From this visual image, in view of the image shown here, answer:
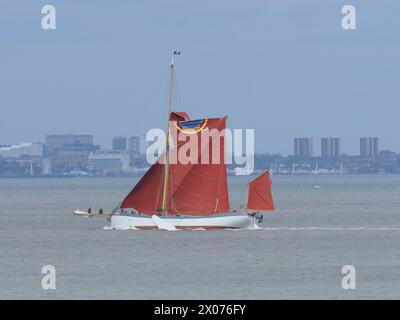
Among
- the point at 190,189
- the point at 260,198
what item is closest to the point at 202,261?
the point at 190,189

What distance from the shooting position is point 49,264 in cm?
7700

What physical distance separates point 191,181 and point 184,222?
10.9ft

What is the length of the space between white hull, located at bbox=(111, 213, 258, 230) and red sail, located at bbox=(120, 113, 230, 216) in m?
0.61

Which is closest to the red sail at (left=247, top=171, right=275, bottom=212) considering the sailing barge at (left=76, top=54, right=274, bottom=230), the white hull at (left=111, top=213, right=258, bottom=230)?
the sailing barge at (left=76, top=54, right=274, bottom=230)

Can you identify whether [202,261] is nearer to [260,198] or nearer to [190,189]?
[190,189]

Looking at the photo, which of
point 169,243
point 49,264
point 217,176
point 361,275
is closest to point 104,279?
point 49,264

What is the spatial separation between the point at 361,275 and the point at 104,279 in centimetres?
1371

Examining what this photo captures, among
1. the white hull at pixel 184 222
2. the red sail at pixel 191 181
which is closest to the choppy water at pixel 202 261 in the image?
the white hull at pixel 184 222

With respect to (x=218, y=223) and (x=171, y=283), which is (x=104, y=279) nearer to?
(x=171, y=283)

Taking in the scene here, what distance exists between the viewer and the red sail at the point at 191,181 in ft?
307

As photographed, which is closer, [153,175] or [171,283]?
[171,283]

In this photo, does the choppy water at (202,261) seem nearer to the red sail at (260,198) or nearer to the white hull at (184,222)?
the white hull at (184,222)

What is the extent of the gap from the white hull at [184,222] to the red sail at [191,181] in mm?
613

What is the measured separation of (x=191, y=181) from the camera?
94.1m
